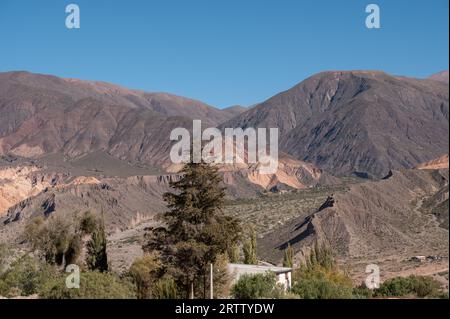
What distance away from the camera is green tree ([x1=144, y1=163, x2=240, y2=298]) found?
28.4 metres

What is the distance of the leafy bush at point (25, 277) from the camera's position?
39188 mm

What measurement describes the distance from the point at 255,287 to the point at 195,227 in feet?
11.7

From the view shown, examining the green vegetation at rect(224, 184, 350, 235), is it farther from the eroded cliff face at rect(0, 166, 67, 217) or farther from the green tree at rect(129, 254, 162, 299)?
the green tree at rect(129, 254, 162, 299)

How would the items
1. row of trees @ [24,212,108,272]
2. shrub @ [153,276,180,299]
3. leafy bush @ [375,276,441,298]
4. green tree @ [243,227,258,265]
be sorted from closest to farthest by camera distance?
shrub @ [153,276,180,299] → leafy bush @ [375,276,441,298] → green tree @ [243,227,258,265] → row of trees @ [24,212,108,272]

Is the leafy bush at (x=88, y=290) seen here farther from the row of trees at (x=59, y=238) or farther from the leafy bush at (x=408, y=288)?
the row of trees at (x=59, y=238)

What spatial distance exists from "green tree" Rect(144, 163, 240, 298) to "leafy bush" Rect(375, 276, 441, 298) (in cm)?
1529

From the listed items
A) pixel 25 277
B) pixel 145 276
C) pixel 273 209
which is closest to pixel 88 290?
pixel 145 276

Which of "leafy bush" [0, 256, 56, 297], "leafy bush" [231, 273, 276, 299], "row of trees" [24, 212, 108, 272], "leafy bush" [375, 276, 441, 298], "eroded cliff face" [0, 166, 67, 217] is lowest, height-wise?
"leafy bush" [375, 276, 441, 298]

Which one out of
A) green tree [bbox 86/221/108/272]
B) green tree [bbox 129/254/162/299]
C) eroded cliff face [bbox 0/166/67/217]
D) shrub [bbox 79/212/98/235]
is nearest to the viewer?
green tree [bbox 129/254/162/299]

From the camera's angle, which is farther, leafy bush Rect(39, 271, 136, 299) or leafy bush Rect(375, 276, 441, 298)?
leafy bush Rect(375, 276, 441, 298)

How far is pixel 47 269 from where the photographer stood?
4197 centimetres

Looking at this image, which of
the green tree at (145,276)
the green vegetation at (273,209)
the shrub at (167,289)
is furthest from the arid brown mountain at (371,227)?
the shrub at (167,289)

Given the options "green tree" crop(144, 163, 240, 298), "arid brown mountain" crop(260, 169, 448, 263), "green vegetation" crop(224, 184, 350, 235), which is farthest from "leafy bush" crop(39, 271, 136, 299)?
"green vegetation" crop(224, 184, 350, 235)
